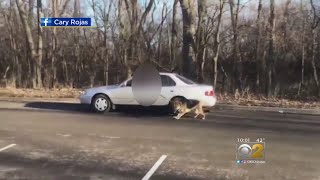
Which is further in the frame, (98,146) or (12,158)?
(98,146)

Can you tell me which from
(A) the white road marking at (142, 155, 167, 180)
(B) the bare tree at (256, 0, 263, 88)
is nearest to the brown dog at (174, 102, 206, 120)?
(A) the white road marking at (142, 155, 167, 180)

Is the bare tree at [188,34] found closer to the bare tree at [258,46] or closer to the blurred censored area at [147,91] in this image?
the blurred censored area at [147,91]

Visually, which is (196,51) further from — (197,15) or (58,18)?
(58,18)

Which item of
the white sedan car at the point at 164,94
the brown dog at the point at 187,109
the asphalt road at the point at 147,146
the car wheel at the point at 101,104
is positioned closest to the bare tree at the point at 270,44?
the white sedan car at the point at 164,94

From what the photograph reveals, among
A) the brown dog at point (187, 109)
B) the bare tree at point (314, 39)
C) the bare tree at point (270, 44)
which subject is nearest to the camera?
the brown dog at point (187, 109)

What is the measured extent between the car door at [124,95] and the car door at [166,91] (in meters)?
0.85

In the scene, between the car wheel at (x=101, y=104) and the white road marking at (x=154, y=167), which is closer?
the white road marking at (x=154, y=167)

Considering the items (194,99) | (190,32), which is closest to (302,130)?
(194,99)

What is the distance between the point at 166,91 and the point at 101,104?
2.16 m

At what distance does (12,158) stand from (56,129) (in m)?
3.42

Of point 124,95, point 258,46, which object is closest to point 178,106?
point 124,95

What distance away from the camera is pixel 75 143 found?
401 inches

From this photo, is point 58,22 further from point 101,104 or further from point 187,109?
point 187,109

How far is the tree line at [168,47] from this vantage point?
2819 centimetres
